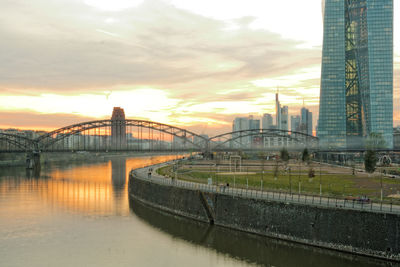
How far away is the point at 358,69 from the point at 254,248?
172316mm

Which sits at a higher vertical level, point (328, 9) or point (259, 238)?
point (328, 9)

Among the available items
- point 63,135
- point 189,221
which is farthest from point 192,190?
point 63,135

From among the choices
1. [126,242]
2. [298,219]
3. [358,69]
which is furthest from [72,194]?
[358,69]

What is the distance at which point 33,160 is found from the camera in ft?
487

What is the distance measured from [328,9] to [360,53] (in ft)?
84.8

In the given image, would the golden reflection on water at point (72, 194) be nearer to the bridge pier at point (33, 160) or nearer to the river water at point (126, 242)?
the river water at point (126, 242)

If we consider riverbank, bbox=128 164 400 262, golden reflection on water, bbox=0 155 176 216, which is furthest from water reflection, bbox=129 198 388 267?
golden reflection on water, bbox=0 155 176 216

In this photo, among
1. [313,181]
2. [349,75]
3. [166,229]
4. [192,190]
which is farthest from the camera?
[349,75]

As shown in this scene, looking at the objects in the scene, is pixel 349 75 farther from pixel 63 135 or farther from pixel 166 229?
pixel 166 229

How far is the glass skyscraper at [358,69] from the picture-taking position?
609 ft

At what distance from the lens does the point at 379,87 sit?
18588cm

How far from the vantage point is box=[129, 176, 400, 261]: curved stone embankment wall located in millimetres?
34781

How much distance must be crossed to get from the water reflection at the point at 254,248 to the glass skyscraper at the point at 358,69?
6196 inches

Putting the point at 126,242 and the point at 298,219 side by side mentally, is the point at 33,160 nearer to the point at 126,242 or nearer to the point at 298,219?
the point at 126,242
